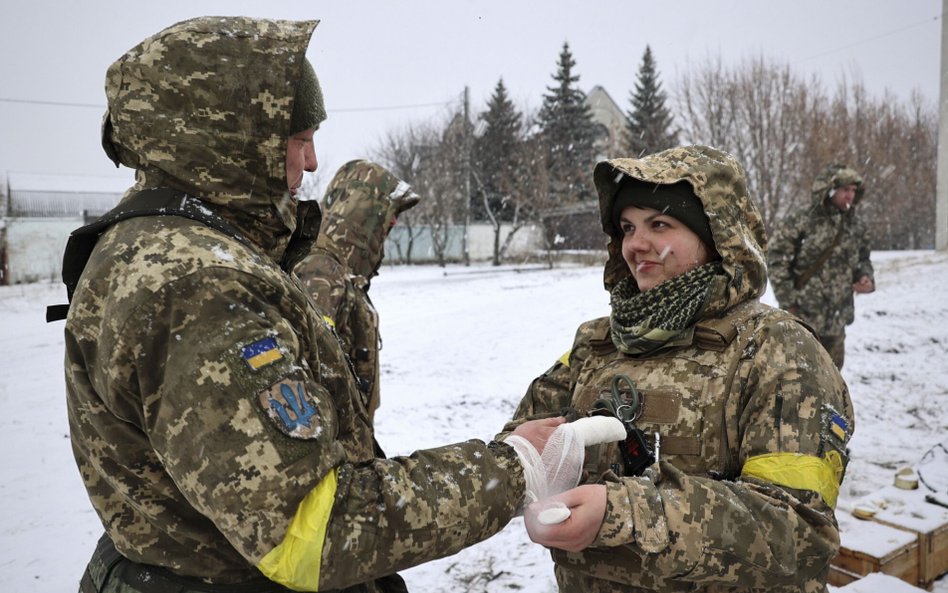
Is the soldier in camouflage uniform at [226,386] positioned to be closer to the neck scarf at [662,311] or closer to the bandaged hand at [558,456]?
the bandaged hand at [558,456]

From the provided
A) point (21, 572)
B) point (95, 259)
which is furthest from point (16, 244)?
point (95, 259)

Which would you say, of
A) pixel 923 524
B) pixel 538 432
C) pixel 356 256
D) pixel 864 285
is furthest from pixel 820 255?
pixel 538 432

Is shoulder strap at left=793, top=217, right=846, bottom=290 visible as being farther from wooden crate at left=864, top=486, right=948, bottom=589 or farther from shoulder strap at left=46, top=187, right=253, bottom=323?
shoulder strap at left=46, top=187, right=253, bottom=323

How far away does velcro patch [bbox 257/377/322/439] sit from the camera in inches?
51.3

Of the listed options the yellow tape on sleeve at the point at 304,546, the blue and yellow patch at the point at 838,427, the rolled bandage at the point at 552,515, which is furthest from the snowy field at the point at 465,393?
the yellow tape on sleeve at the point at 304,546

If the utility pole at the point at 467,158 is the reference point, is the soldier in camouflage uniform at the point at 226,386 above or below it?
below

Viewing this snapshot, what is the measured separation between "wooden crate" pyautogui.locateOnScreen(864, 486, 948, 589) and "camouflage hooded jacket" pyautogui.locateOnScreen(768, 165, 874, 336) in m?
2.59

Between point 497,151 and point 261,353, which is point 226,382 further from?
point 497,151

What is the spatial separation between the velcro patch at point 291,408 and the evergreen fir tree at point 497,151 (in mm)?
33145

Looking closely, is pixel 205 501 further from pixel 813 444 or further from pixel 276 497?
pixel 813 444

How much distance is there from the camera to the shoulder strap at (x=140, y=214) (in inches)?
58.1

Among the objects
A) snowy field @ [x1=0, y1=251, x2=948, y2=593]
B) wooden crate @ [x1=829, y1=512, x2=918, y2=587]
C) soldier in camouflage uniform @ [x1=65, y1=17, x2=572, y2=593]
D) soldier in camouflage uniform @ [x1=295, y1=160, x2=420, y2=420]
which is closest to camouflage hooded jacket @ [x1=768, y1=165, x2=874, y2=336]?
snowy field @ [x1=0, y1=251, x2=948, y2=593]

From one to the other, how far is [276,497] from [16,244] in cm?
2757

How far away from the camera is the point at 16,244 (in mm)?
23484
